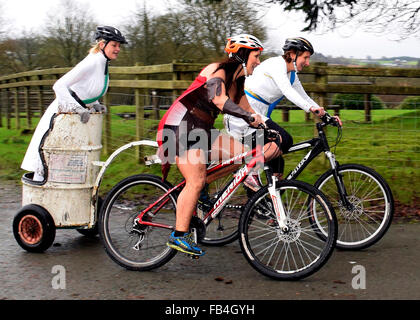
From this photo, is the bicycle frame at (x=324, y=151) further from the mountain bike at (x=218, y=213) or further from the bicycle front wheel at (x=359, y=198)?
the mountain bike at (x=218, y=213)

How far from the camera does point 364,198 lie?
5523 mm

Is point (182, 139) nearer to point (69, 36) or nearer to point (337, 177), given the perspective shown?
point (337, 177)

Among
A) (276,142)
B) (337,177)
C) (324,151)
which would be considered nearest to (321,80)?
(324,151)

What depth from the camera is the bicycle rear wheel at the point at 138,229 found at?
16.2 ft

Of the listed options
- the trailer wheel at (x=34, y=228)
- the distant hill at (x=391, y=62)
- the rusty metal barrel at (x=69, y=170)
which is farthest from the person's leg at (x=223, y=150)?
the distant hill at (x=391, y=62)

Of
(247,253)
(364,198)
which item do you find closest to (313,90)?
(364,198)

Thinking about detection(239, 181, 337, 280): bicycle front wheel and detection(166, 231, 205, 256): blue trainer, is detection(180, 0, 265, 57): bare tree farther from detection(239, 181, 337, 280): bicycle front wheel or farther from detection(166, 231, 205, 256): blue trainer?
detection(166, 231, 205, 256): blue trainer

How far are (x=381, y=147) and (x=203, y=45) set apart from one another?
32.6 feet

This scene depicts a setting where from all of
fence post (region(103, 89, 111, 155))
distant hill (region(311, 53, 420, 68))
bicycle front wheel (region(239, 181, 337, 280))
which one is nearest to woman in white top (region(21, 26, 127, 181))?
bicycle front wheel (region(239, 181, 337, 280))

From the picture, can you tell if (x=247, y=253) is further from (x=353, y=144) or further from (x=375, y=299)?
(x=353, y=144)

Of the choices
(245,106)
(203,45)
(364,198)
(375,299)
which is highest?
(203,45)

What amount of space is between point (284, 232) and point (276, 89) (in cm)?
176

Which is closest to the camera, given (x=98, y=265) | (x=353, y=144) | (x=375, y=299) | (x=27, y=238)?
(x=375, y=299)

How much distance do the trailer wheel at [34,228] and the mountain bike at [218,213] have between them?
618 millimetres
